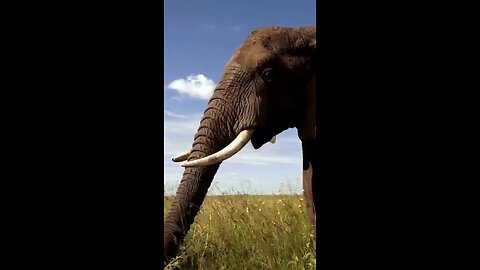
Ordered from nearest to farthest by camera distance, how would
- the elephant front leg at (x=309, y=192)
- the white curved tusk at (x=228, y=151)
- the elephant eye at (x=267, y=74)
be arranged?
the white curved tusk at (x=228, y=151) < the elephant eye at (x=267, y=74) < the elephant front leg at (x=309, y=192)

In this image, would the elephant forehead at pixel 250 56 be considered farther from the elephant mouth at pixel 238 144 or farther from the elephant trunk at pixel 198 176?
the elephant mouth at pixel 238 144

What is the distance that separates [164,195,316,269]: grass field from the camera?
3.30 m

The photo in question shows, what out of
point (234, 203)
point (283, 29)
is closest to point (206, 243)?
point (234, 203)

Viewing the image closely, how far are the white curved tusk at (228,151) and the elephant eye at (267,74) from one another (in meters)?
0.36

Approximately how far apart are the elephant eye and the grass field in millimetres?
1055

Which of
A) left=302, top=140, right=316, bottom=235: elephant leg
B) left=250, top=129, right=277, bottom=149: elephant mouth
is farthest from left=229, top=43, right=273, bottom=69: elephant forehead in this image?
left=302, top=140, right=316, bottom=235: elephant leg

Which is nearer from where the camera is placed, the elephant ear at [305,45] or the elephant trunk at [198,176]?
the elephant trunk at [198,176]

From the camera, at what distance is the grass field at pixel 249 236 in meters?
3.30

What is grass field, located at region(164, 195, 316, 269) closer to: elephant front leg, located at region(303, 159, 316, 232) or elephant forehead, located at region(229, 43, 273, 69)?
elephant front leg, located at region(303, 159, 316, 232)

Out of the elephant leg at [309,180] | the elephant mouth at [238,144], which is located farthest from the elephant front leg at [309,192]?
the elephant mouth at [238,144]

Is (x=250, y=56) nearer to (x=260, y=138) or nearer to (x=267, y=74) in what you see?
(x=267, y=74)

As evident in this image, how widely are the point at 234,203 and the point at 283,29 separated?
160cm

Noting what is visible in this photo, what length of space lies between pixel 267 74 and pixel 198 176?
0.79 metres
